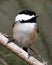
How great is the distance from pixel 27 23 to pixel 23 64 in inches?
12.2

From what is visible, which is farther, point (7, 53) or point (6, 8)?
point (6, 8)

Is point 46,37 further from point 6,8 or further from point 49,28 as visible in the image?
point 6,8

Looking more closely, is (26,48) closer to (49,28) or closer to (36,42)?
(36,42)

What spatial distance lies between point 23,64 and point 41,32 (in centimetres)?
46

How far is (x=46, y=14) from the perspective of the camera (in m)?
2.89

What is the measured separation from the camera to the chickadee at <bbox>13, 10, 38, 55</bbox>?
8.14 feet

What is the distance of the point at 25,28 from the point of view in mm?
2477

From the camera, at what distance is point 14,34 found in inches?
102

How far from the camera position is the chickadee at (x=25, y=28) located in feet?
8.14

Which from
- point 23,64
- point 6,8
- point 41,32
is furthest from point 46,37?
point 6,8

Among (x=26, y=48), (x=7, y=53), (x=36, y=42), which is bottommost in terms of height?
(x=7, y=53)

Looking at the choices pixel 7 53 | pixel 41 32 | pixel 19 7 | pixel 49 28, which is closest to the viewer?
pixel 7 53

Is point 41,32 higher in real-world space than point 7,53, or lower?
higher

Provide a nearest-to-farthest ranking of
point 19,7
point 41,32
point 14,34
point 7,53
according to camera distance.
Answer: point 7,53 < point 14,34 < point 41,32 < point 19,7
